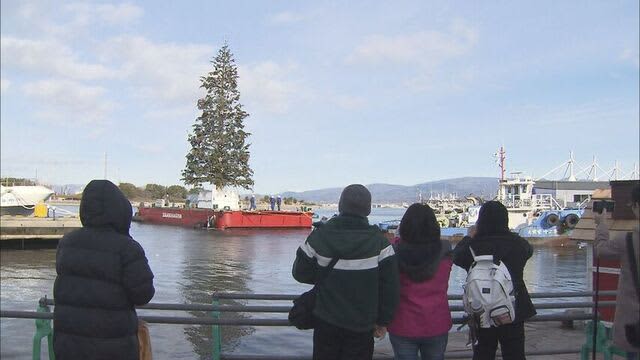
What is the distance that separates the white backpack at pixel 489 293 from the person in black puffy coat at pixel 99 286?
219 cm

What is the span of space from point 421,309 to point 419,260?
1.08 ft

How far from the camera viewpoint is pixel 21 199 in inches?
1630

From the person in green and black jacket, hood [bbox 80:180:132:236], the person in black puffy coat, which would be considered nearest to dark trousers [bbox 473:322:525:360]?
the person in green and black jacket

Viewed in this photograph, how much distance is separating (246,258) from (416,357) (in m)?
25.4

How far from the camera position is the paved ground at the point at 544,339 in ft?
23.7

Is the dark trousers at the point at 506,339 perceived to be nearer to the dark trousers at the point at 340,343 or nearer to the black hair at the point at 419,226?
the black hair at the point at 419,226

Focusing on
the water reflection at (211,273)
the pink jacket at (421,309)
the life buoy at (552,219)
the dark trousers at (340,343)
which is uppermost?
the pink jacket at (421,309)

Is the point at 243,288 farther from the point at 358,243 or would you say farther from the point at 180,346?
the point at 358,243

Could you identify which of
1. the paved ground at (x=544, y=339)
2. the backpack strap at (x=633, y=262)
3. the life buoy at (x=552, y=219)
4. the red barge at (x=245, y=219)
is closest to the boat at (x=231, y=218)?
the red barge at (x=245, y=219)

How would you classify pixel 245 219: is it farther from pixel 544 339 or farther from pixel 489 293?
pixel 489 293

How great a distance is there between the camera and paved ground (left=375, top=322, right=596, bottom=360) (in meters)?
7.22

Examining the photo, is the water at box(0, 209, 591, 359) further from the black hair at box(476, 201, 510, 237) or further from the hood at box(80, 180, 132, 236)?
the hood at box(80, 180, 132, 236)

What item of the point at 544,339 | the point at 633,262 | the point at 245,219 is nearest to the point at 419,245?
the point at 633,262

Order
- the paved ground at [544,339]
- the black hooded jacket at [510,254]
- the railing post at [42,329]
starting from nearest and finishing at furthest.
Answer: the black hooded jacket at [510,254] < the railing post at [42,329] < the paved ground at [544,339]
